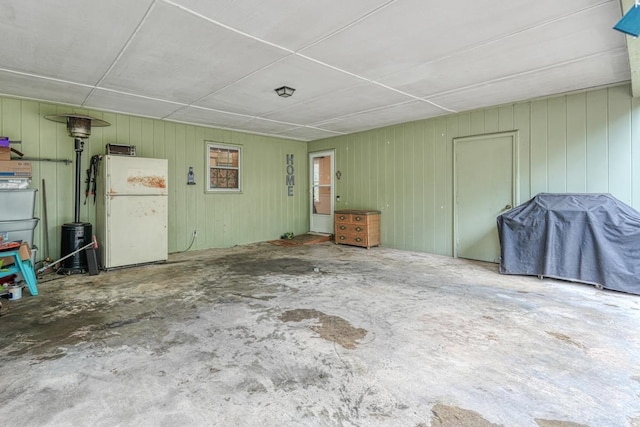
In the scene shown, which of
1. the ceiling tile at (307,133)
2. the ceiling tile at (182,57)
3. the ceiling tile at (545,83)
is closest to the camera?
the ceiling tile at (182,57)

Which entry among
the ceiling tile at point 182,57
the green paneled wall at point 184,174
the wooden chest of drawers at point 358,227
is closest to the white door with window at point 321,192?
the green paneled wall at point 184,174

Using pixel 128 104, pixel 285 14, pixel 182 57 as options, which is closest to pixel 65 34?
pixel 182 57

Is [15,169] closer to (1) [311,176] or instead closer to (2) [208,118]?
Result: (2) [208,118]

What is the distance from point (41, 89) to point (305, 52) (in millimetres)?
3596

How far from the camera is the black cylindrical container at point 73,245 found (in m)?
4.52

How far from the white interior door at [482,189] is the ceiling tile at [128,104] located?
4.74 meters

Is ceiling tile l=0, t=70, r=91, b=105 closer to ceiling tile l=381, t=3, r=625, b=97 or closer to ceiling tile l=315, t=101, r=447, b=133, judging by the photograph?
ceiling tile l=315, t=101, r=447, b=133

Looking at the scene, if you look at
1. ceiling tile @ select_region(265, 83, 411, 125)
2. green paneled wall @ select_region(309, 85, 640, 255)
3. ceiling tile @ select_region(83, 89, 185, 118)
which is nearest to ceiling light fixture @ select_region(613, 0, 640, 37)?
ceiling tile @ select_region(265, 83, 411, 125)

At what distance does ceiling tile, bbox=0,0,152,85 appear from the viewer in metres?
2.34

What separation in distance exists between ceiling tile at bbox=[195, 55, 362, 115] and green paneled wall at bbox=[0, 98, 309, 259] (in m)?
1.59

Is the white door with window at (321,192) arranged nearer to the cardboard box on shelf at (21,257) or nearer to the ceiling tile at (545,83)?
the ceiling tile at (545,83)

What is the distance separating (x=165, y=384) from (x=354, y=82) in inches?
143

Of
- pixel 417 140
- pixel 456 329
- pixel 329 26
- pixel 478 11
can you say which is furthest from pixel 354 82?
pixel 456 329

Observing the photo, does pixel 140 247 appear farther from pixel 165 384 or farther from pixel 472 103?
pixel 472 103
